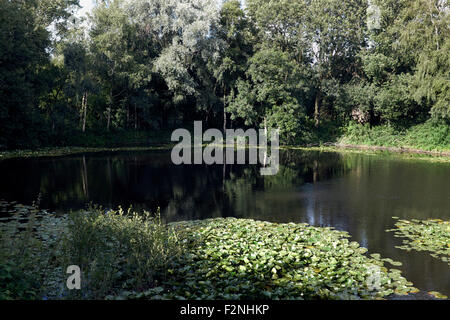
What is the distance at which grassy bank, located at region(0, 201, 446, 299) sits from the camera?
5043mm

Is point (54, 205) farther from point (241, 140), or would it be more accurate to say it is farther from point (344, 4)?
point (344, 4)

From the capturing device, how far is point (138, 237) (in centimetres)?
625

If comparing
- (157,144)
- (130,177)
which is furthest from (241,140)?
(130,177)

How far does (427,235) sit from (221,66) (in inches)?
1007

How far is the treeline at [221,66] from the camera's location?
24750 millimetres

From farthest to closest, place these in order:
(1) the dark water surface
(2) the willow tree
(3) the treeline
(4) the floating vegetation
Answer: (2) the willow tree
(3) the treeline
(1) the dark water surface
(4) the floating vegetation

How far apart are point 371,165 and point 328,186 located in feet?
23.1

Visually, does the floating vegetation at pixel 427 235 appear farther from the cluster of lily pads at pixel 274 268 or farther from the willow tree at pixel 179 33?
the willow tree at pixel 179 33

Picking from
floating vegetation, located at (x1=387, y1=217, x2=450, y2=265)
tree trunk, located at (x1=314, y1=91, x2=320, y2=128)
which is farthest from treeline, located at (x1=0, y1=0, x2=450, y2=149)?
floating vegetation, located at (x1=387, y1=217, x2=450, y2=265)

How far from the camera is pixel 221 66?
31016 mm

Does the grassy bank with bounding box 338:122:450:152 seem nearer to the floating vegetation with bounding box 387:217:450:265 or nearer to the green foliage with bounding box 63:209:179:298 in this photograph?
the floating vegetation with bounding box 387:217:450:265

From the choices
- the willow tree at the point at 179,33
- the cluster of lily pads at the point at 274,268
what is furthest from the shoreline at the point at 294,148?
the cluster of lily pads at the point at 274,268

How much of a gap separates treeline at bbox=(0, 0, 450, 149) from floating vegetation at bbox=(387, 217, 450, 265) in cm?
1982

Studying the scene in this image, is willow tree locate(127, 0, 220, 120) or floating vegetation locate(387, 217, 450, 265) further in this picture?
willow tree locate(127, 0, 220, 120)
